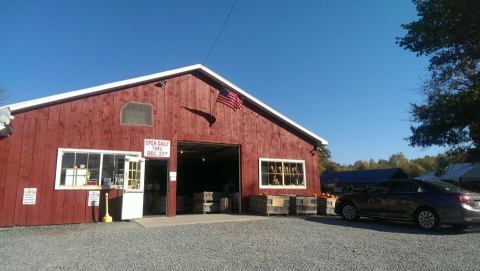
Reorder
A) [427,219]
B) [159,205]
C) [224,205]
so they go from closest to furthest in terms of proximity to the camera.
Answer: [427,219], [224,205], [159,205]

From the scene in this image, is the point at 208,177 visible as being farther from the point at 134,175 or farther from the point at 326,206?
the point at 134,175

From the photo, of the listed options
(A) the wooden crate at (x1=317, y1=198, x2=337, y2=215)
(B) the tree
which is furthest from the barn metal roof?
(A) the wooden crate at (x1=317, y1=198, x2=337, y2=215)

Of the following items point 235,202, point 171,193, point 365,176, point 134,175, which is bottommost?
point 235,202

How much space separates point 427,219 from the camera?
36.1ft

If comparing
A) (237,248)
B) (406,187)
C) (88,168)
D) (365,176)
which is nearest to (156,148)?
(88,168)

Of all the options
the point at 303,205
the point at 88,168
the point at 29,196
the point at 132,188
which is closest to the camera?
the point at 29,196

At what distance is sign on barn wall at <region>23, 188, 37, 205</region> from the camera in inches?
466

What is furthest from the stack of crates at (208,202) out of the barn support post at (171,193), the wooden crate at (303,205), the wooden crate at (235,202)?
the wooden crate at (303,205)

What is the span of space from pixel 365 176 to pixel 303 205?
29.4 meters

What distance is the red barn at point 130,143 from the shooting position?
11945mm

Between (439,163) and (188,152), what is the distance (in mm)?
16959

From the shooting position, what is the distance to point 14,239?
9203mm

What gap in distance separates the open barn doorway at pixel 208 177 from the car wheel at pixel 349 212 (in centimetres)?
447

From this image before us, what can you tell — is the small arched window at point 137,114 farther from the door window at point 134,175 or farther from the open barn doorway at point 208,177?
the open barn doorway at point 208,177
